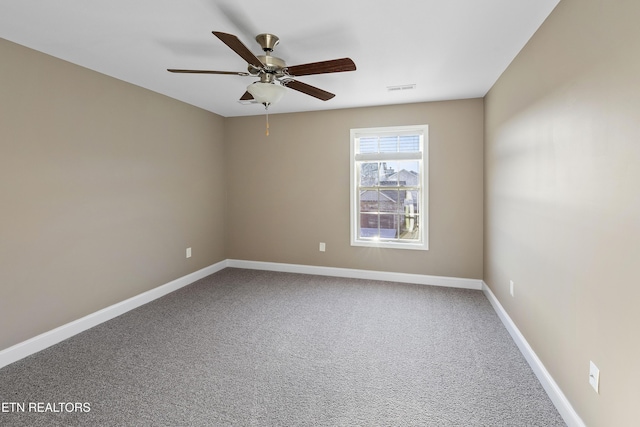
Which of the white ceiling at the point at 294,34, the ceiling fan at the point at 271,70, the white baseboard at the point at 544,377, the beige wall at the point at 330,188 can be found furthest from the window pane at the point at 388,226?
the ceiling fan at the point at 271,70

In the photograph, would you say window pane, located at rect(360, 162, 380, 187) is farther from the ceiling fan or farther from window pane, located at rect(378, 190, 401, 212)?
the ceiling fan

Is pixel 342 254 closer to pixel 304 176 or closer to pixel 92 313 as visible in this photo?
pixel 304 176

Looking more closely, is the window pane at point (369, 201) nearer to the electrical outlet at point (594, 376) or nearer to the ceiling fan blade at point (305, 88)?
the ceiling fan blade at point (305, 88)

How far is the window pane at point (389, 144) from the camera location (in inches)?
168

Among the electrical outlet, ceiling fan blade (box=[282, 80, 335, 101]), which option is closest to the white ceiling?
ceiling fan blade (box=[282, 80, 335, 101])

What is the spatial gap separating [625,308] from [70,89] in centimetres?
410

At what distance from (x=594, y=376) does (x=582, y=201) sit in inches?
34.2

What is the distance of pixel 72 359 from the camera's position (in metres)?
2.38

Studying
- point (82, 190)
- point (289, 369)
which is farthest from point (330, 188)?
point (82, 190)

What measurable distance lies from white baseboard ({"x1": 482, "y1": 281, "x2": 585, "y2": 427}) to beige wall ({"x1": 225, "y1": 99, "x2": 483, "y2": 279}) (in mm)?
1250

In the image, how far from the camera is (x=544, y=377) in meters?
2.01

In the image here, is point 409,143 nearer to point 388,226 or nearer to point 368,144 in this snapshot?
point 368,144

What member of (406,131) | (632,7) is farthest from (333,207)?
(632,7)

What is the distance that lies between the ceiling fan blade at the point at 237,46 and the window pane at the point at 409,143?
8.42 ft
